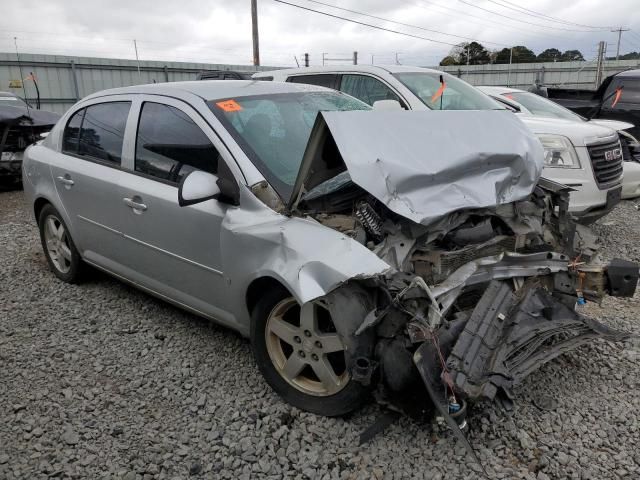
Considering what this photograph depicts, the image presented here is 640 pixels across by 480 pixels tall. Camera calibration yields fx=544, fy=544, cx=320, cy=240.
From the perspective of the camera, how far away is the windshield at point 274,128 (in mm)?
3105

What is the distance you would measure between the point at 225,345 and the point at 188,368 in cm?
33

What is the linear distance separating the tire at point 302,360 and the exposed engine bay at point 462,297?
0.69ft

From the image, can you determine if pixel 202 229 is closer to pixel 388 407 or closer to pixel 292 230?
pixel 292 230

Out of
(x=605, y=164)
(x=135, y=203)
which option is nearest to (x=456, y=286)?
(x=135, y=203)

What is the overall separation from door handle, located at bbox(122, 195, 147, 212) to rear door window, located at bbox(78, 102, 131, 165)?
1.21 feet

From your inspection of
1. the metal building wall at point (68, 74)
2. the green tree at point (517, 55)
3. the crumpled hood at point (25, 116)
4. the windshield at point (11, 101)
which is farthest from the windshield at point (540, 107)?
the green tree at point (517, 55)

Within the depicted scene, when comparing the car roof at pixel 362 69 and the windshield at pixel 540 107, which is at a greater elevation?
the car roof at pixel 362 69

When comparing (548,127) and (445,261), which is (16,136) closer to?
(548,127)

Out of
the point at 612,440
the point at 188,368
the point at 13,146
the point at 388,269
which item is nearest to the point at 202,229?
the point at 188,368

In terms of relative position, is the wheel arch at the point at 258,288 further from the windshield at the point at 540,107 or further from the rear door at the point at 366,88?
the windshield at the point at 540,107

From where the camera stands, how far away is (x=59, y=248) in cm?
479

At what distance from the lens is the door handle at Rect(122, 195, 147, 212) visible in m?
3.53

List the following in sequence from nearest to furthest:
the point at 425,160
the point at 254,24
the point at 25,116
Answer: the point at 425,160
the point at 25,116
the point at 254,24

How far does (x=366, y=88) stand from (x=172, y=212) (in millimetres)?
3969
